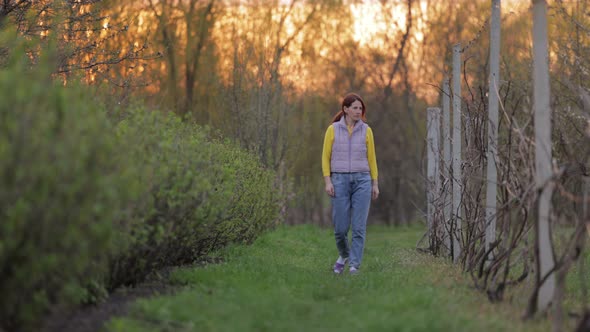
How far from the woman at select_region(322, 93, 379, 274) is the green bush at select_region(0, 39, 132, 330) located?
168 inches

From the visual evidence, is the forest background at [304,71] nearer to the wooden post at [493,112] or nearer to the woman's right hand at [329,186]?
the wooden post at [493,112]

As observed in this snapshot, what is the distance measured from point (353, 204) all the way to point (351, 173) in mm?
348

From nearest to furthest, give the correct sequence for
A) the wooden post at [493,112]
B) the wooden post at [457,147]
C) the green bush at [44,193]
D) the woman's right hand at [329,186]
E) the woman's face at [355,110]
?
1. the green bush at [44,193]
2. the wooden post at [493,112]
3. the woman's right hand at [329,186]
4. the woman's face at [355,110]
5. the wooden post at [457,147]

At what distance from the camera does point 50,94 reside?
496cm

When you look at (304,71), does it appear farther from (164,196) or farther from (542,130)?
(542,130)

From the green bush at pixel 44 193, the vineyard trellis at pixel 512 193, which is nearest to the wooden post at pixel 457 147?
the vineyard trellis at pixel 512 193

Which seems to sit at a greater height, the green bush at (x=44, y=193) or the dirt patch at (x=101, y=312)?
the green bush at (x=44, y=193)

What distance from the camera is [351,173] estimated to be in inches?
359

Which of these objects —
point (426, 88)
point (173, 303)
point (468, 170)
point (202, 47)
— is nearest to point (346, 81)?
point (426, 88)

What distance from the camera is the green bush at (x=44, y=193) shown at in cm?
473

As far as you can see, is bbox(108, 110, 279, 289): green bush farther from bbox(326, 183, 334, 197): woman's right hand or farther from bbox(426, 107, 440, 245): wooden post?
bbox(426, 107, 440, 245): wooden post

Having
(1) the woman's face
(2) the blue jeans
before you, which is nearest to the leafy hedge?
(2) the blue jeans

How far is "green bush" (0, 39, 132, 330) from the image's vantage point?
4730 mm

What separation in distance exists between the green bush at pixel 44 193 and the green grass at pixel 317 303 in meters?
0.56
